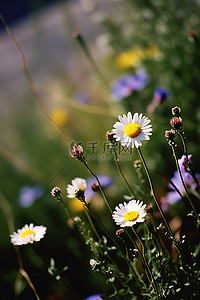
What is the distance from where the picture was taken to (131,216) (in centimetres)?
53

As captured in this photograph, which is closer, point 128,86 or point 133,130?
point 133,130

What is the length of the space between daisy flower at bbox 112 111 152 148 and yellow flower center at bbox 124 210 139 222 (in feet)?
0.28

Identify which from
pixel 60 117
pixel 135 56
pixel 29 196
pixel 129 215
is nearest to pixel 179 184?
pixel 129 215

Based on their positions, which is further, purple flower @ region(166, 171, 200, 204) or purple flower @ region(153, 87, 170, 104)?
purple flower @ region(153, 87, 170, 104)

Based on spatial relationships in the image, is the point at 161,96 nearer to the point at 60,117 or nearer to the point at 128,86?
the point at 128,86

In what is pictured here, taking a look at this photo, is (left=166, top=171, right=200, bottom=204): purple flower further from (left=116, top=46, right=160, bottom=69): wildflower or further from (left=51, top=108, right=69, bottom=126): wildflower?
(left=51, top=108, right=69, bottom=126): wildflower

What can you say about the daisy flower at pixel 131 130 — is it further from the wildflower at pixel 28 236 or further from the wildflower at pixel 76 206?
the wildflower at pixel 76 206

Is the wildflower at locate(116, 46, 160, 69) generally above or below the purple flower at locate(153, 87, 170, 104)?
above

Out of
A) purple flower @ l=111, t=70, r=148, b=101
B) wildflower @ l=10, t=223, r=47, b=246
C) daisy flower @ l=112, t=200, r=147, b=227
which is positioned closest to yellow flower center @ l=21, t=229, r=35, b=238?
wildflower @ l=10, t=223, r=47, b=246

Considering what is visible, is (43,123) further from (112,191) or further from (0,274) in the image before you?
(0,274)

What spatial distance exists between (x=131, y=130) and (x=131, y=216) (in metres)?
0.11

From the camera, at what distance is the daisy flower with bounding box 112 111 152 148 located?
0.52 m

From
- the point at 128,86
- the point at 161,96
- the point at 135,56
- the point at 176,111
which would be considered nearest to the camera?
the point at 176,111

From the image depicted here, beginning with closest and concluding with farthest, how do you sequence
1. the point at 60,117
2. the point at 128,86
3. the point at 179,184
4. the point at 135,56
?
the point at 179,184
the point at 128,86
the point at 135,56
the point at 60,117
